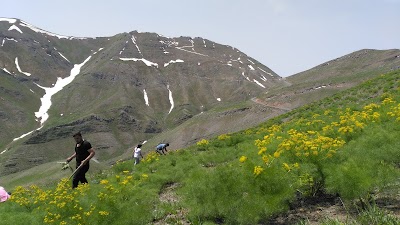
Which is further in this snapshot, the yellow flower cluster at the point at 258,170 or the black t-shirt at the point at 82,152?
the black t-shirt at the point at 82,152

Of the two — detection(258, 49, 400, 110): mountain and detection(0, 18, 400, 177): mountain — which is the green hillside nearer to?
detection(258, 49, 400, 110): mountain

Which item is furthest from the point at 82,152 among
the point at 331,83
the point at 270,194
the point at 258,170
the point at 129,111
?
the point at 129,111

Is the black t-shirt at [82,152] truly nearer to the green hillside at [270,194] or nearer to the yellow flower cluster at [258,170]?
the green hillside at [270,194]

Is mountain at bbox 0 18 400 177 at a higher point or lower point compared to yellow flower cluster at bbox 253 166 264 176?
lower

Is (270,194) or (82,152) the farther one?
(82,152)

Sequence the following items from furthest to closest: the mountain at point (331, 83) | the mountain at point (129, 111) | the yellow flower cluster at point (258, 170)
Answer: the mountain at point (129, 111), the mountain at point (331, 83), the yellow flower cluster at point (258, 170)

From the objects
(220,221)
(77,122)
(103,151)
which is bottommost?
(103,151)

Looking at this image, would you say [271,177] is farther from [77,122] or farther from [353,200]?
[77,122]

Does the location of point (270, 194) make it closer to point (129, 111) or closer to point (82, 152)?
point (82, 152)

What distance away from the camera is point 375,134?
32.0 feet

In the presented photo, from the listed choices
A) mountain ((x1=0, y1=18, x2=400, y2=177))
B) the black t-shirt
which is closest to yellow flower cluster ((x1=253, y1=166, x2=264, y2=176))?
the black t-shirt

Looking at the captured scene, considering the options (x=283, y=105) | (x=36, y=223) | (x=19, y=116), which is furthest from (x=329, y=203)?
(x=19, y=116)

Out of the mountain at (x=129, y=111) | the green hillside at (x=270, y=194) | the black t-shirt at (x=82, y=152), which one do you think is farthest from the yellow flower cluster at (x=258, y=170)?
the mountain at (x=129, y=111)

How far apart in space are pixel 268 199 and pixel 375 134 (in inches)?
157
